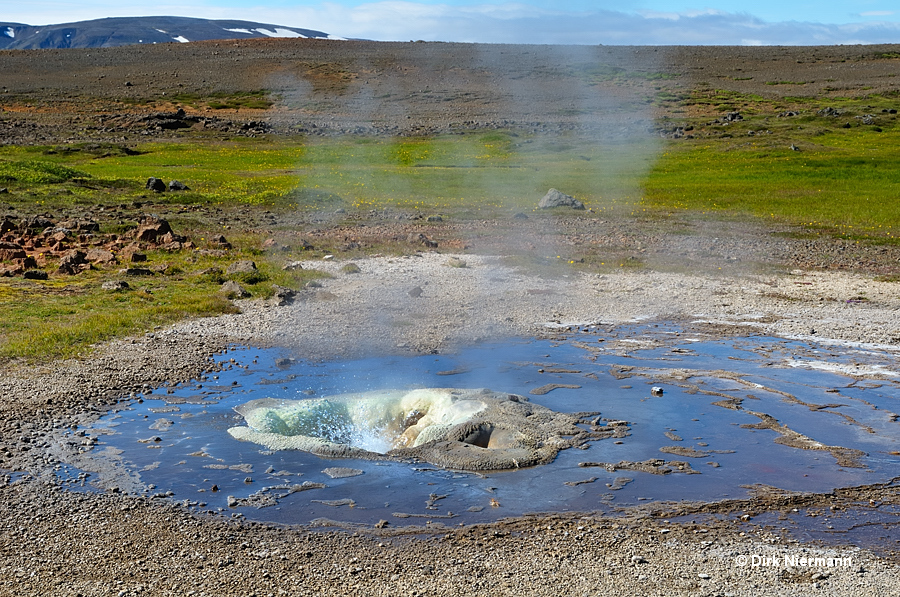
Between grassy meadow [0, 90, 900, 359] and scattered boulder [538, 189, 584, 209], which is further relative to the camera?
scattered boulder [538, 189, 584, 209]

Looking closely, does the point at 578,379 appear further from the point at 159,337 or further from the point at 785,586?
the point at 159,337

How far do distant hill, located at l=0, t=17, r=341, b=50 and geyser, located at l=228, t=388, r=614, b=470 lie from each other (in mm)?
100783

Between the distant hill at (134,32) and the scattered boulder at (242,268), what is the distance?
→ 92.9 meters

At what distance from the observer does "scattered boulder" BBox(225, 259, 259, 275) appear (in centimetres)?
1689

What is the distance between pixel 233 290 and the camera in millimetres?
15562

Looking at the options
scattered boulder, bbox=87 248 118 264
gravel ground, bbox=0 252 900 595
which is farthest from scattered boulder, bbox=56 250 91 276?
gravel ground, bbox=0 252 900 595

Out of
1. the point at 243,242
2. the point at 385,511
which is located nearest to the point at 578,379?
the point at 385,511

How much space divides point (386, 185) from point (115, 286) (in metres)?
17.3

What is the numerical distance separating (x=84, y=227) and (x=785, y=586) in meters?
19.1

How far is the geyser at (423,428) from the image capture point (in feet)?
28.2

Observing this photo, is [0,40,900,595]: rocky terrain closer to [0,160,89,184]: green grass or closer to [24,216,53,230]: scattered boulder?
[24,216,53,230]: scattered boulder

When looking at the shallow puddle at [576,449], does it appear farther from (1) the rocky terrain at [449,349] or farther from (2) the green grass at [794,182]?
(2) the green grass at [794,182]

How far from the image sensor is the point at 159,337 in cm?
1266

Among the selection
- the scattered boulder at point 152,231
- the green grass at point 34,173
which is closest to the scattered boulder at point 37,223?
the scattered boulder at point 152,231
